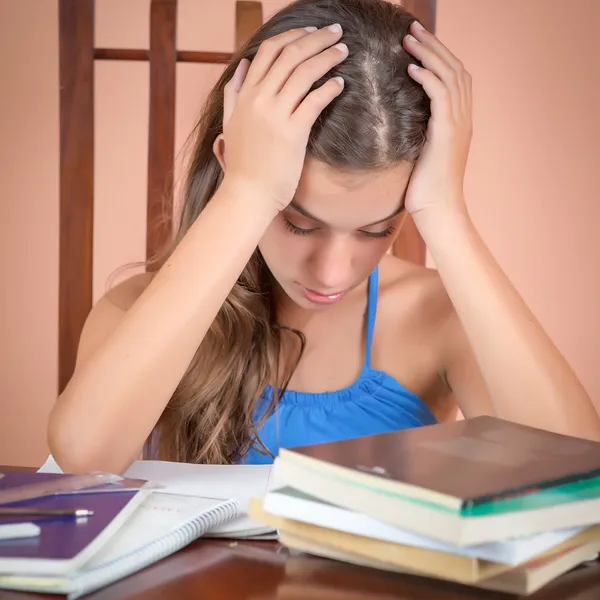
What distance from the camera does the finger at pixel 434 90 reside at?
3.27ft

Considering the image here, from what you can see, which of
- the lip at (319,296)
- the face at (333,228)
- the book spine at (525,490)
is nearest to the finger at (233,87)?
the face at (333,228)

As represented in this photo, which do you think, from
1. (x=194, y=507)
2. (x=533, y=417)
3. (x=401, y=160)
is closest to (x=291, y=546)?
(x=194, y=507)

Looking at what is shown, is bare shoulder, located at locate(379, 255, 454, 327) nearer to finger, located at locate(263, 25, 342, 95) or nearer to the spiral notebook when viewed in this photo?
finger, located at locate(263, 25, 342, 95)

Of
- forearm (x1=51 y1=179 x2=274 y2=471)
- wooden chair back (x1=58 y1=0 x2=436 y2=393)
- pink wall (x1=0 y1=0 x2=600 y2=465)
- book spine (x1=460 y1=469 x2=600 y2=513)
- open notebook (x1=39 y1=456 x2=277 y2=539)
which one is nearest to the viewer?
book spine (x1=460 y1=469 x2=600 y2=513)

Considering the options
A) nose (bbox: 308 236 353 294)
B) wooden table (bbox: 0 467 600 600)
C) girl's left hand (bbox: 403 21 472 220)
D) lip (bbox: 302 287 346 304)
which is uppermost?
girl's left hand (bbox: 403 21 472 220)

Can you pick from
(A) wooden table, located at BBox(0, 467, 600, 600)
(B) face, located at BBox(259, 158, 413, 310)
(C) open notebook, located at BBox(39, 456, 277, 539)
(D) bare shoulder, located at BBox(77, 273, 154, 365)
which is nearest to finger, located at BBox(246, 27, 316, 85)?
(B) face, located at BBox(259, 158, 413, 310)

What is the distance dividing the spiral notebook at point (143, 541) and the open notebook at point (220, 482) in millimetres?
17

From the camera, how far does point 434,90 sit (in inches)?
39.6

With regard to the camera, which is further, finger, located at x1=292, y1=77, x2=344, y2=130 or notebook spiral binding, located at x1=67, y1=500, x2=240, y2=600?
finger, located at x1=292, y1=77, x2=344, y2=130

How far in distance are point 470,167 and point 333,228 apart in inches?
58.8

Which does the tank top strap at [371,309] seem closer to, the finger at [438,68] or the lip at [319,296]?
the lip at [319,296]

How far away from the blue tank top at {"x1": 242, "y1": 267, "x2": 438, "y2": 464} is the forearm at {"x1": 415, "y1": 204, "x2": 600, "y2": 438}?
Answer: 0.28m

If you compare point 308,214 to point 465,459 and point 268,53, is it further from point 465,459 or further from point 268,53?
point 465,459

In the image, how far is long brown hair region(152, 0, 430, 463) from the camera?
0.97 m
